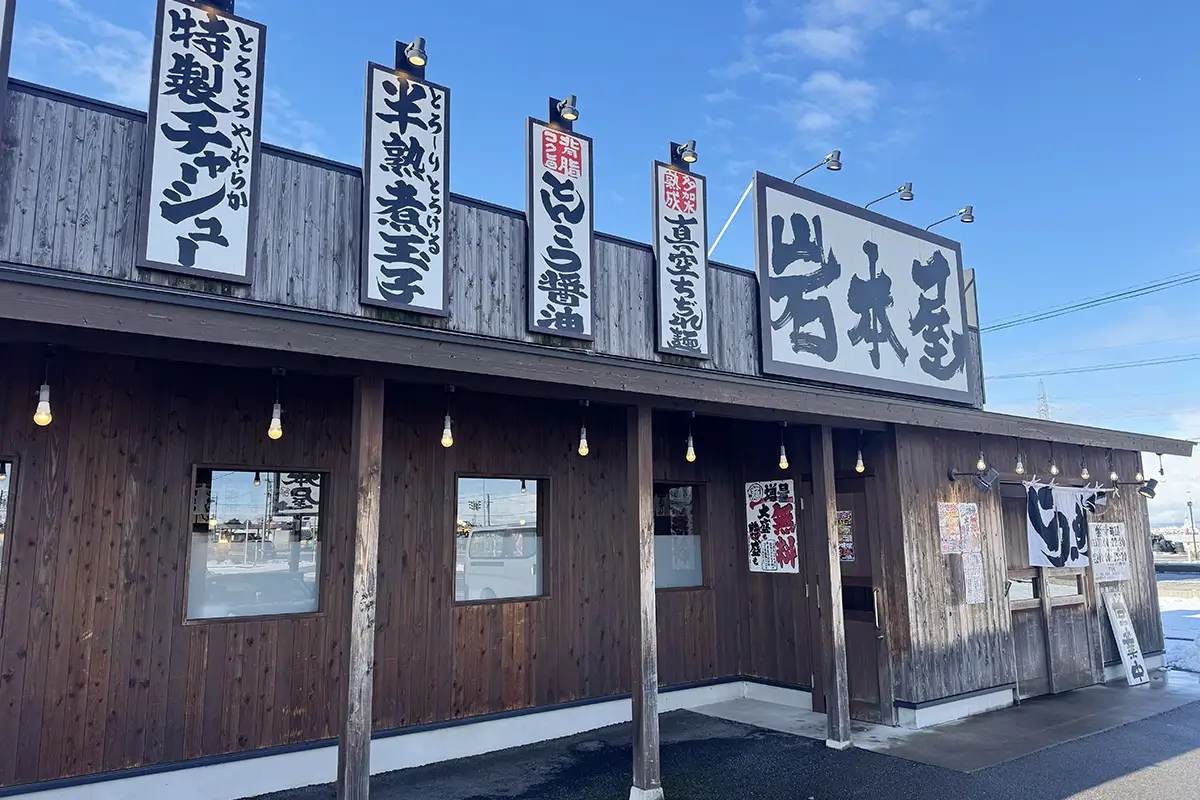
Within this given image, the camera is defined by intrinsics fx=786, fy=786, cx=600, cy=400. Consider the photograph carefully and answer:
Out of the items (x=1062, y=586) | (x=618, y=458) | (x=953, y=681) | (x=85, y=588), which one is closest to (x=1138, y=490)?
(x=1062, y=586)

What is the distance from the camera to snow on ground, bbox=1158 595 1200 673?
9.89m

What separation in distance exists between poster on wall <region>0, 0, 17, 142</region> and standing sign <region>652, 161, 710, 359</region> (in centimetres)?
444

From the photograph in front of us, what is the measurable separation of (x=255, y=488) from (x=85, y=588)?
1.14 meters

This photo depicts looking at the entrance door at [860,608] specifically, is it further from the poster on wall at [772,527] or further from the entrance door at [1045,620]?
the entrance door at [1045,620]

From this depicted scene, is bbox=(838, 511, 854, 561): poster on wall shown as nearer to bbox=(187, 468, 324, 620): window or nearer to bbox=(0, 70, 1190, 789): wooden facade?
bbox=(0, 70, 1190, 789): wooden facade

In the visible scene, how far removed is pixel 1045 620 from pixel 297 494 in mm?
7523

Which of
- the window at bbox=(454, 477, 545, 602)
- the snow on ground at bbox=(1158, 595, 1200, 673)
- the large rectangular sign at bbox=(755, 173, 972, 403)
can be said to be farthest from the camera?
the snow on ground at bbox=(1158, 595, 1200, 673)

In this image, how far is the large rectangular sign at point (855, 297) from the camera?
7.40 m

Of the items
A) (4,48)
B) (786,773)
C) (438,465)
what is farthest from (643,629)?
(4,48)

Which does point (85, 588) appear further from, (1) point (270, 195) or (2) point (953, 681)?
(2) point (953, 681)

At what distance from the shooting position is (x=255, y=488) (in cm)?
547

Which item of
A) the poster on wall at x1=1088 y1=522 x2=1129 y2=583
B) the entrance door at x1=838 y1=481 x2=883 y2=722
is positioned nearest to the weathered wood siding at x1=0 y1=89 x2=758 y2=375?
the entrance door at x1=838 y1=481 x2=883 y2=722

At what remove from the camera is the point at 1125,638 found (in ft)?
29.1

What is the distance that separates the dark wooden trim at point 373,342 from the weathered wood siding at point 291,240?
159mm
